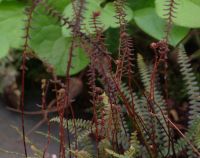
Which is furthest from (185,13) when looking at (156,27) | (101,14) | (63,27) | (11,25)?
(11,25)

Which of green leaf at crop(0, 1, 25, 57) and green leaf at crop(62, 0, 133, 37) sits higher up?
green leaf at crop(62, 0, 133, 37)

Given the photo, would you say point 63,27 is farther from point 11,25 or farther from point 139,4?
point 139,4

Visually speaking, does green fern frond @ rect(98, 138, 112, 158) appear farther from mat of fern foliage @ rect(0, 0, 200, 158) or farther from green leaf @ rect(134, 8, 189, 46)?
green leaf @ rect(134, 8, 189, 46)

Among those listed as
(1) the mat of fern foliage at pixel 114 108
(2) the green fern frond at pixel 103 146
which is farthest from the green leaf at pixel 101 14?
(2) the green fern frond at pixel 103 146

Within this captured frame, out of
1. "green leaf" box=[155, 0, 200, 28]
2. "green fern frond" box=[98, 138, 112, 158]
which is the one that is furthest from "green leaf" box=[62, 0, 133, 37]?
"green fern frond" box=[98, 138, 112, 158]

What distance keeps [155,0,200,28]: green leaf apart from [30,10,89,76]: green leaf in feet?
1.39

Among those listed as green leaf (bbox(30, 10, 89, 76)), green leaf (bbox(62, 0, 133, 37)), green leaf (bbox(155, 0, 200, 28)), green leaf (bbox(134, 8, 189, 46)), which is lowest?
green leaf (bbox(30, 10, 89, 76))

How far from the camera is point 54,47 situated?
2.47 meters

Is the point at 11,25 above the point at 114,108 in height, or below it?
below

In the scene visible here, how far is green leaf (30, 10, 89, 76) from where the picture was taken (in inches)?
95.9

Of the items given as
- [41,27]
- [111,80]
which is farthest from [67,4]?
[111,80]

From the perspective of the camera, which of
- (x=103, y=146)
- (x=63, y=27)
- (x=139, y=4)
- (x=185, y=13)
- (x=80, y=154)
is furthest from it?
(x=139, y=4)

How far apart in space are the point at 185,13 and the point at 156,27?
16 centimetres

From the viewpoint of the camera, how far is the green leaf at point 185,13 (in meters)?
2.18
